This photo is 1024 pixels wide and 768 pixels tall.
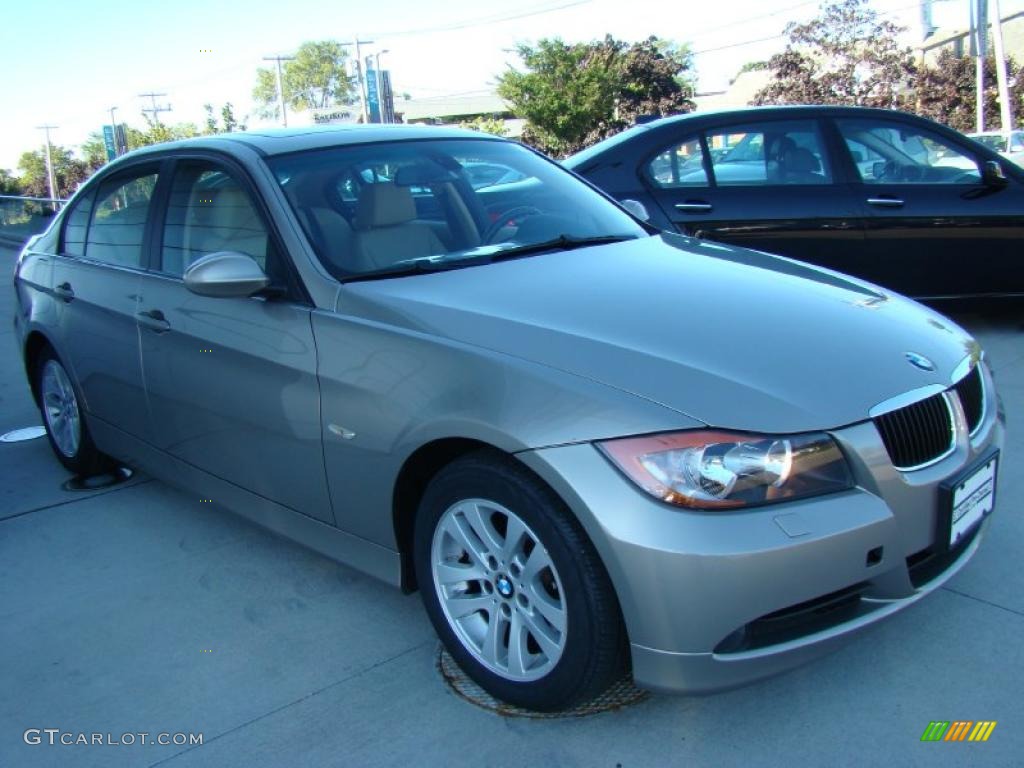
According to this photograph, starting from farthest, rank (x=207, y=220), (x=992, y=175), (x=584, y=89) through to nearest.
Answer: (x=584, y=89) → (x=992, y=175) → (x=207, y=220)

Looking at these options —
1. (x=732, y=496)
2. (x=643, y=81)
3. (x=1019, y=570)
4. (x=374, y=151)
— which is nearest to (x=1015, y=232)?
(x=1019, y=570)

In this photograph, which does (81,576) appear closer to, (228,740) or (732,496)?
(228,740)

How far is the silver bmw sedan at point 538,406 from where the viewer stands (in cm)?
218

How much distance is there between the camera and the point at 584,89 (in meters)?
40.7

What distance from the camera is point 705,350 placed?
2445mm

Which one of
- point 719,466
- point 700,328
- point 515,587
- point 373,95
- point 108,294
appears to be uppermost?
point 373,95

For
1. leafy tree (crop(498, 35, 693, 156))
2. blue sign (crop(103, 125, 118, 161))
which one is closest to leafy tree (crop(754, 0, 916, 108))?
leafy tree (crop(498, 35, 693, 156))

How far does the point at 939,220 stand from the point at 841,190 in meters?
0.63

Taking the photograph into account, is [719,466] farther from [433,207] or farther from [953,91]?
[953,91]

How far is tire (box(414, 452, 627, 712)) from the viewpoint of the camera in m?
2.27

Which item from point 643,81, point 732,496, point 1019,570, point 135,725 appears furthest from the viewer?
point 643,81

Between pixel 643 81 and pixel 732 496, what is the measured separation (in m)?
43.0

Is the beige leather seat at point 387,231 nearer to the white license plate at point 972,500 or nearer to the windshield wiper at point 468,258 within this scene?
the windshield wiper at point 468,258

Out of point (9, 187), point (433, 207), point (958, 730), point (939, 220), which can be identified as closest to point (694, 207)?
point (939, 220)
